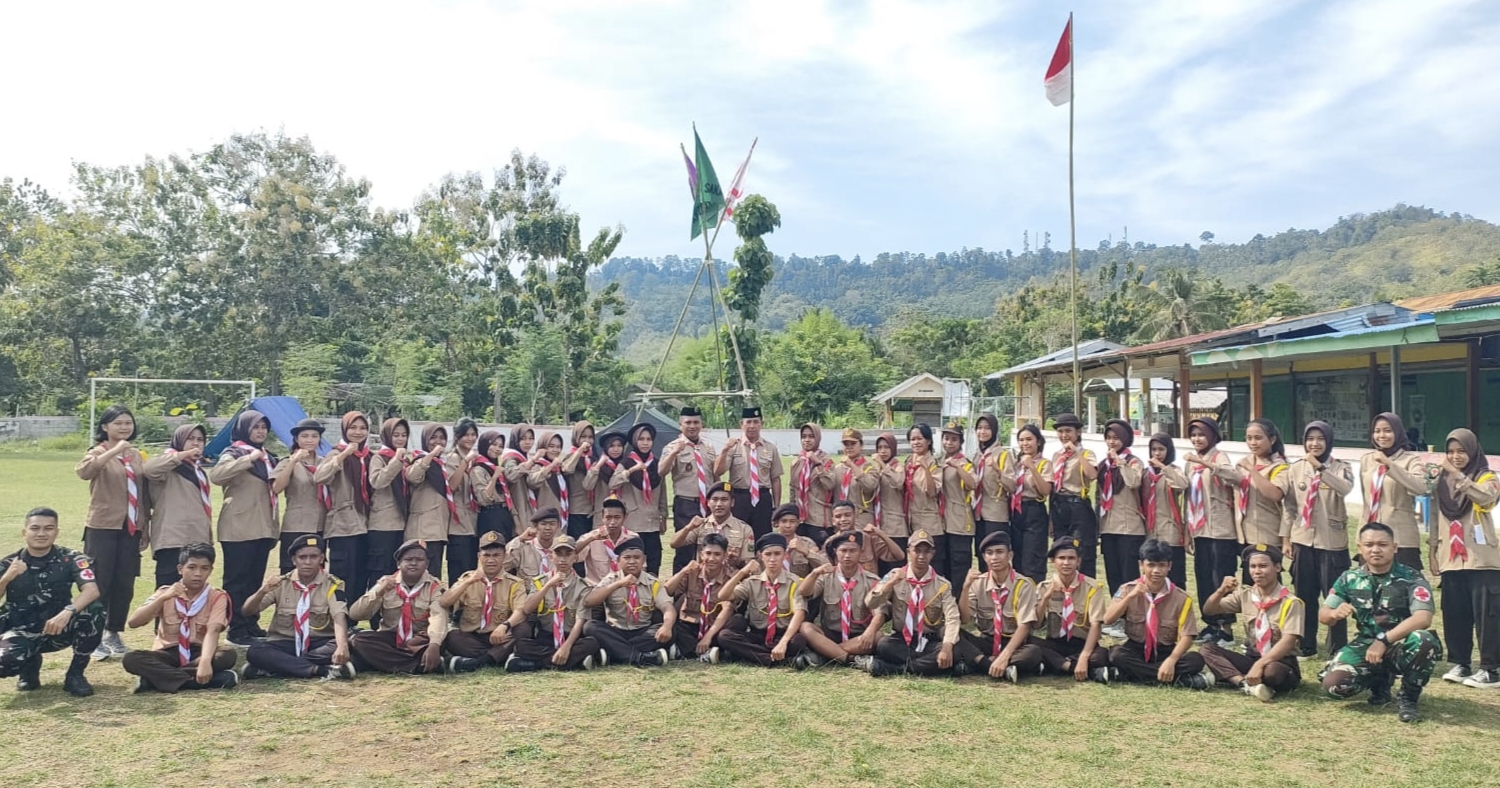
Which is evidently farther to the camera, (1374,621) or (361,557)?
(361,557)

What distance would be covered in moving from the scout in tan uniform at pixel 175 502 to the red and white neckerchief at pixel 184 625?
90cm

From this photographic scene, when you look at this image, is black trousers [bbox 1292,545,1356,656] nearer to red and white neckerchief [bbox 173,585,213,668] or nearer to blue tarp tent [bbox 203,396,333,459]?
red and white neckerchief [bbox 173,585,213,668]

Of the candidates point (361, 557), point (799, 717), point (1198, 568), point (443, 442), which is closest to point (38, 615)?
point (361, 557)

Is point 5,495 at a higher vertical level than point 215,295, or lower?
lower

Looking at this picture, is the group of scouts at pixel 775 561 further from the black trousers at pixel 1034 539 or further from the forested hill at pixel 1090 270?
the forested hill at pixel 1090 270

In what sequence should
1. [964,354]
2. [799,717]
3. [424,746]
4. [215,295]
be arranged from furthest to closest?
[964,354]
[215,295]
[799,717]
[424,746]

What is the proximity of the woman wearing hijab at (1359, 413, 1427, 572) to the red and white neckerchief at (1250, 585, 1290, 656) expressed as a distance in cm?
95

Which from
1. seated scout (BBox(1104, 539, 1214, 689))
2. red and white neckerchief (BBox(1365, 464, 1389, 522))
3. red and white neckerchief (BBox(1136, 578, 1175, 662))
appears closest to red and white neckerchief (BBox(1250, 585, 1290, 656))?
seated scout (BBox(1104, 539, 1214, 689))

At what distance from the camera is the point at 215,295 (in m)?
31.7

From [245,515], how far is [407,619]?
4.68ft

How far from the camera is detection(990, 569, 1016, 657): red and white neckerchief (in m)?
5.78

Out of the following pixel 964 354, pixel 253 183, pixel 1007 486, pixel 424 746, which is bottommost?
pixel 424 746

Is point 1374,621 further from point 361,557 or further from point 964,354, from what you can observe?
point 964,354

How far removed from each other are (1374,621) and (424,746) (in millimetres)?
4711
